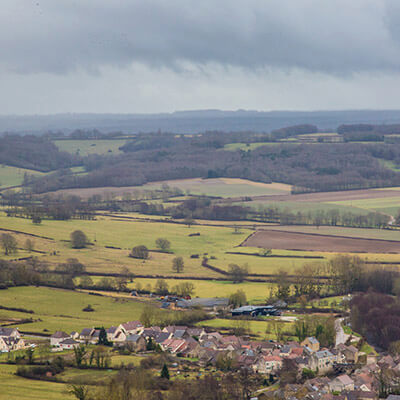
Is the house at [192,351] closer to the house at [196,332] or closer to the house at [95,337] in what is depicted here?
the house at [196,332]

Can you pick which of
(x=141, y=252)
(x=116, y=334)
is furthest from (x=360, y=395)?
(x=141, y=252)

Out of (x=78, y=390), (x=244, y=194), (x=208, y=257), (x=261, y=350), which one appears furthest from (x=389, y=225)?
(x=78, y=390)

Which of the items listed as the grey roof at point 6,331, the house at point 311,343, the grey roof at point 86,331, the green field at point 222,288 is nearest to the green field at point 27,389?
the grey roof at point 6,331

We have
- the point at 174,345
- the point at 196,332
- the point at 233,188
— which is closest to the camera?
the point at 174,345

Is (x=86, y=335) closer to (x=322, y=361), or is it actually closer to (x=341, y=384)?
(x=322, y=361)

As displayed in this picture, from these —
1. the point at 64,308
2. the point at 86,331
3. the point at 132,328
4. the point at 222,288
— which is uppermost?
the point at 86,331

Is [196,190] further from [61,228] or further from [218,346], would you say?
[218,346]

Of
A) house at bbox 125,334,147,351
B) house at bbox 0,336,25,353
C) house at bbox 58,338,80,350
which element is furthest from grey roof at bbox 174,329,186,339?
house at bbox 0,336,25,353
